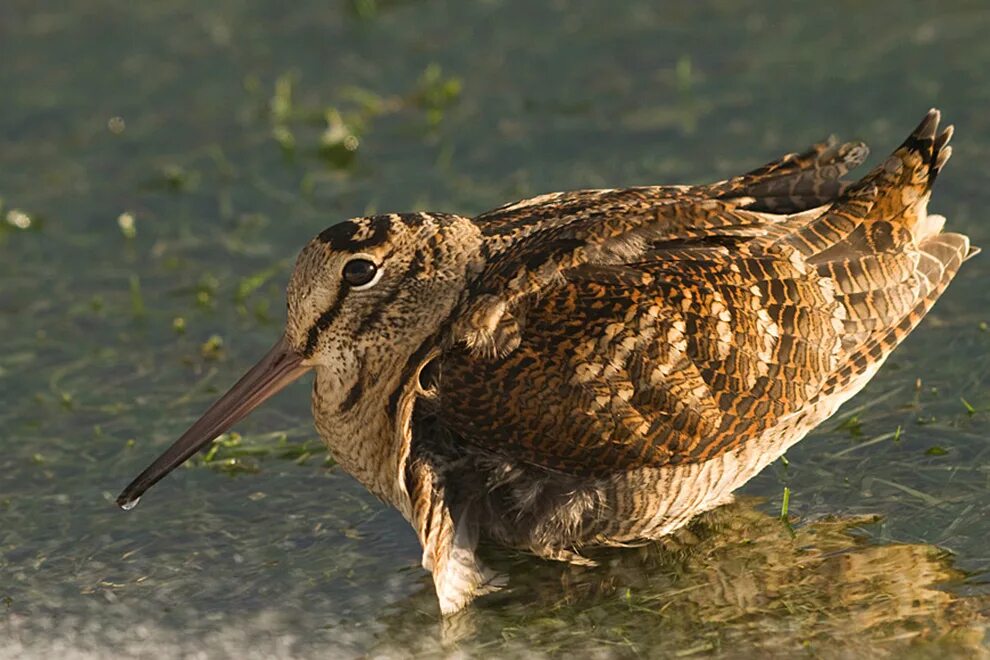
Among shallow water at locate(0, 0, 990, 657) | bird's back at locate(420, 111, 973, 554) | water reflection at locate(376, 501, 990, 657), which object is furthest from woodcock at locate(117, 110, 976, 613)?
shallow water at locate(0, 0, 990, 657)

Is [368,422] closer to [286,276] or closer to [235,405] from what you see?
[235,405]

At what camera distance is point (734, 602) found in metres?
5.21

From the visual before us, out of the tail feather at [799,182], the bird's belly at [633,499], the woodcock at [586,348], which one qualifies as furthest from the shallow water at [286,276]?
the tail feather at [799,182]

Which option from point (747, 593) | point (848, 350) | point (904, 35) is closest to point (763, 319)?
point (848, 350)

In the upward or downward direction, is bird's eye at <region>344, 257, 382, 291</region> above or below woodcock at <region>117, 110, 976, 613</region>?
above

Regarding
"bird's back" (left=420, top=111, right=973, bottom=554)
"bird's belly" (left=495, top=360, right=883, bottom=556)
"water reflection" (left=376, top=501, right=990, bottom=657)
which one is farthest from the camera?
"bird's belly" (left=495, top=360, right=883, bottom=556)

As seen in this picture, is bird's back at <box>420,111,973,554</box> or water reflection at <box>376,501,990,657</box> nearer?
water reflection at <box>376,501,990,657</box>

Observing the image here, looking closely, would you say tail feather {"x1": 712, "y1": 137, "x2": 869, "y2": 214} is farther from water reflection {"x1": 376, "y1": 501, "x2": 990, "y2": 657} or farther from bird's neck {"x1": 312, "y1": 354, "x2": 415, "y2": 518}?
bird's neck {"x1": 312, "y1": 354, "x2": 415, "y2": 518}

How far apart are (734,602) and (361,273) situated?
4.93 feet

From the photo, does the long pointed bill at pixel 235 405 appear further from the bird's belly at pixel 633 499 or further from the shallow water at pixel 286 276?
the bird's belly at pixel 633 499

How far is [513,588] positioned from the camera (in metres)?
5.44

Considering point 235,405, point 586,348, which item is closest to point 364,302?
A: point 235,405

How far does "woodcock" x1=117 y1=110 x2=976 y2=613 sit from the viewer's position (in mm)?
5113

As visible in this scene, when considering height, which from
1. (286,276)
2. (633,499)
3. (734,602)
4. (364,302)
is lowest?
(734,602)
